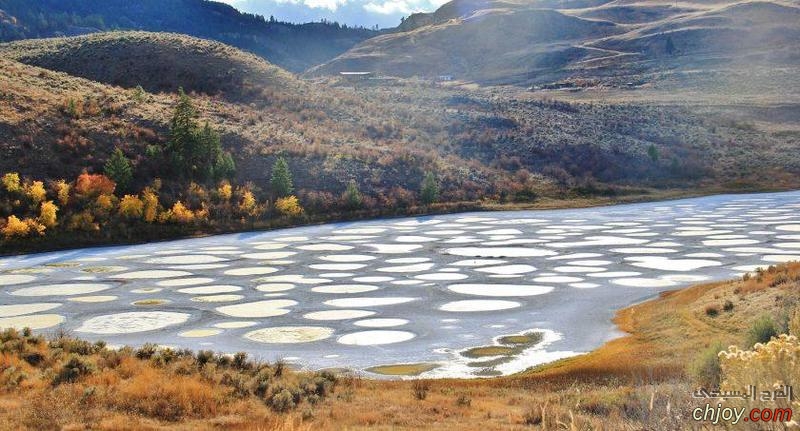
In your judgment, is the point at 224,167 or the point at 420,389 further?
the point at 224,167

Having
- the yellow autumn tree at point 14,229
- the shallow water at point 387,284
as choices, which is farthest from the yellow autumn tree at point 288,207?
the yellow autumn tree at point 14,229

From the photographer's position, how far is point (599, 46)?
508 ft

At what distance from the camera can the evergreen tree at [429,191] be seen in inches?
1789

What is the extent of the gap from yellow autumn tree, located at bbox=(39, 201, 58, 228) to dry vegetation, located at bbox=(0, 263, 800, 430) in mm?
18551

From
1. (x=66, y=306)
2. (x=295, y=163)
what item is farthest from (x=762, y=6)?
(x=66, y=306)

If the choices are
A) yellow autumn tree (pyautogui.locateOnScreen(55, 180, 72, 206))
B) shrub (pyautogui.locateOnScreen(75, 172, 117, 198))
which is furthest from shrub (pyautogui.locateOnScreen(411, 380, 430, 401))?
shrub (pyautogui.locateOnScreen(75, 172, 117, 198))

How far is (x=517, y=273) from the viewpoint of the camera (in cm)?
2494

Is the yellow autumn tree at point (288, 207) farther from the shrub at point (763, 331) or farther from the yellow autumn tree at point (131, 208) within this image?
the shrub at point (763, 331)

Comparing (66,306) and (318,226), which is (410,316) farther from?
(318,226)

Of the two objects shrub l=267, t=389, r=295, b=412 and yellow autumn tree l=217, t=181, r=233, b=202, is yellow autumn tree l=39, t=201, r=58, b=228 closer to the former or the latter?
yellow autumn tree l=217, t=181, r=233, b=202

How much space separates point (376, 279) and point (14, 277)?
11.9m

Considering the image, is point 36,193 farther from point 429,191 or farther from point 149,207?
point 429,191

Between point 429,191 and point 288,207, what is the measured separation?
359 inches

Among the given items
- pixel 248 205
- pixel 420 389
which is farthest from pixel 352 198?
pixel 420 389
